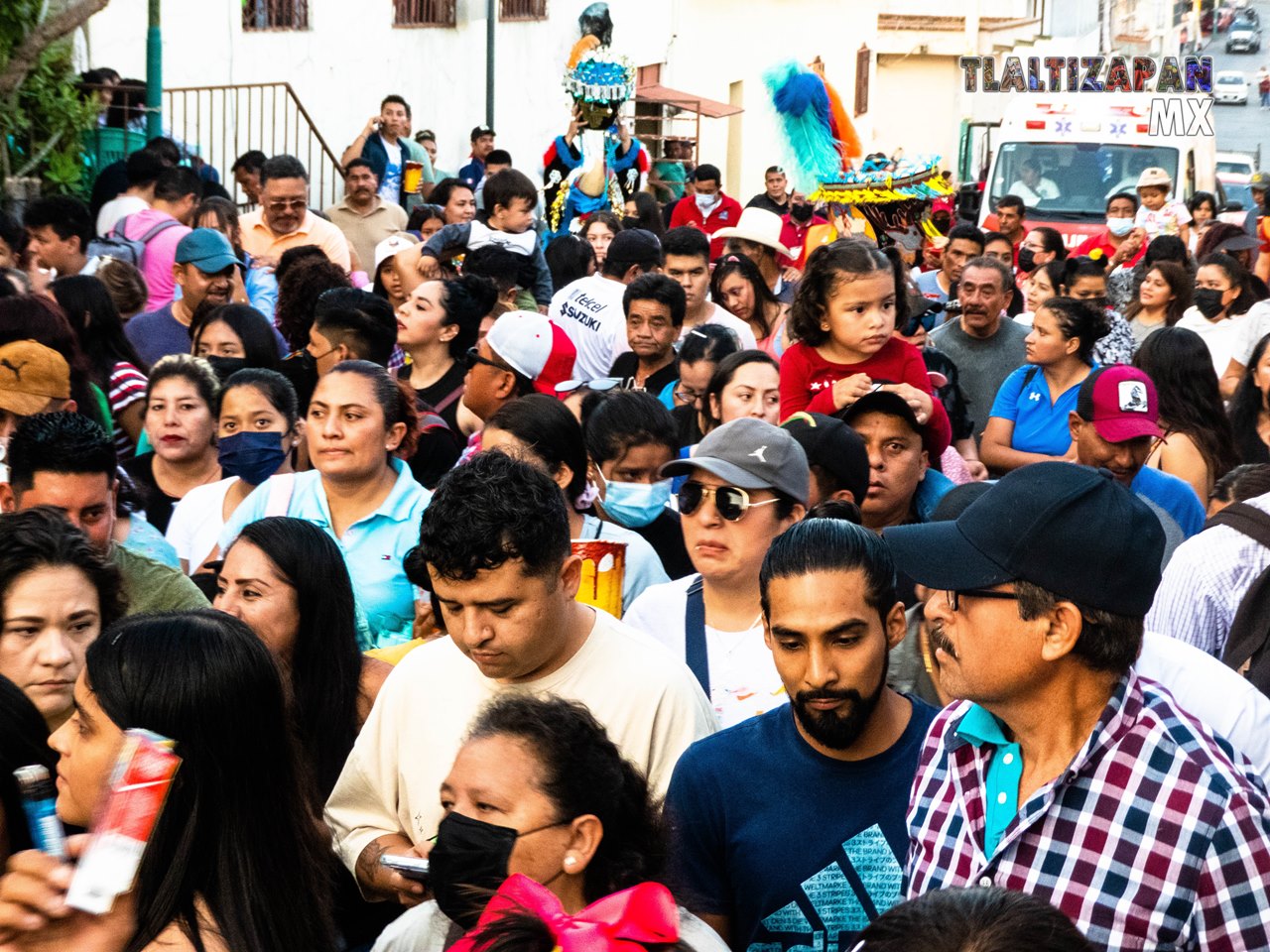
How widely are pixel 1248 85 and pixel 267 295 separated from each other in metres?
63.2

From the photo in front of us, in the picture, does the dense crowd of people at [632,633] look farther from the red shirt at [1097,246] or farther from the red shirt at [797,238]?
the red shirt at [1097,246]

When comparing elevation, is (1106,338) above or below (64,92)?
below

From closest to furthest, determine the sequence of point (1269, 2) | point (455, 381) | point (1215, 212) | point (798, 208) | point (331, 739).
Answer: point (331, 739) → point (455, 381) → point (798, 208) → point (1215, 212) → point (1269, 2)

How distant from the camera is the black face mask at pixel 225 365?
23.1 ft

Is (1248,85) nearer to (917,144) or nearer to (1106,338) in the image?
(917,144)

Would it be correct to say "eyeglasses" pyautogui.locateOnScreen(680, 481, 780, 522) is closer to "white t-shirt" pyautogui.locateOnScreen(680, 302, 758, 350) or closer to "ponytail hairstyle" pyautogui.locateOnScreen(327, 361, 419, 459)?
"ponytail hairstyle" pyautogui.locateOnScreen(327, 361, 419, 459)

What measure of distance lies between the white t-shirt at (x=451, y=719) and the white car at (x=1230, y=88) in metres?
60.1

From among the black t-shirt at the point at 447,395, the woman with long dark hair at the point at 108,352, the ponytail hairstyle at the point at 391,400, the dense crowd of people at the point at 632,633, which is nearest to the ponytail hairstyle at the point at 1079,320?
the dense crowd of people at the point at 632,633

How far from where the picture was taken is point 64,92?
12.7m

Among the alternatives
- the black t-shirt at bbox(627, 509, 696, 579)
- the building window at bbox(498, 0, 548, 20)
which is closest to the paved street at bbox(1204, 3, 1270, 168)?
the building window at bbox(498, 0, 548, 20)

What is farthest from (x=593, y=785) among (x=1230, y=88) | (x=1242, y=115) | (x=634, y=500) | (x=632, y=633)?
(x=1242, y=115)

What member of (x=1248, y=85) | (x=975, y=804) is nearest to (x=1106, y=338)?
(x=975, y=804)

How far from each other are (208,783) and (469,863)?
19.2 inches

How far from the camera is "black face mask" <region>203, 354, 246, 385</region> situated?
7.03m
